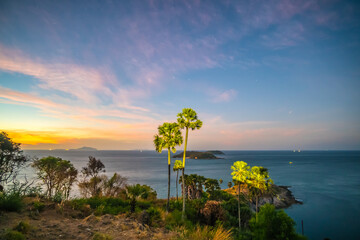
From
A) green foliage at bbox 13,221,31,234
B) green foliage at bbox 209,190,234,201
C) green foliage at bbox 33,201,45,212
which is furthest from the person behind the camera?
green foliage at bbox 209,190,234,201

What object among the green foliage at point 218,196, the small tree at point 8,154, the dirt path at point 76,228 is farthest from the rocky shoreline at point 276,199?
the small tree at point 8,154

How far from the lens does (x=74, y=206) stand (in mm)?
11891

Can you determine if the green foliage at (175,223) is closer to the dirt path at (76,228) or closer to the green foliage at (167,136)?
the dirt path at (76,228)

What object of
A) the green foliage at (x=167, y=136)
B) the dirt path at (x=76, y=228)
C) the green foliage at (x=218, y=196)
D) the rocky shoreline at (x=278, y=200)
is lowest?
the rocky shoreline at (x=278, y=200)

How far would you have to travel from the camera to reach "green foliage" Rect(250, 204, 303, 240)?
13.7 ft

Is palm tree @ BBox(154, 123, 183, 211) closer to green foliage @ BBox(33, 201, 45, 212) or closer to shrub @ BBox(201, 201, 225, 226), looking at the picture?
shrub @ BBox(201, 201, 225, 226)

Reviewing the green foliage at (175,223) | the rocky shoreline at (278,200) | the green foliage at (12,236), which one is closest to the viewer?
the green foliage at (12,236)

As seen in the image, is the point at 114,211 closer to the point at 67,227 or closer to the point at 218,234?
the point at 67,227

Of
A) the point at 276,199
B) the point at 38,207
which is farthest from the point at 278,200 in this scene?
the point at 38,207

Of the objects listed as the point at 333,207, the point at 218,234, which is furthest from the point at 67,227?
the point at 333,207

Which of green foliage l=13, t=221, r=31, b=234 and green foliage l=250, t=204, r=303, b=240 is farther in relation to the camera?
green foliage l=13, t=221, r=31, b=234

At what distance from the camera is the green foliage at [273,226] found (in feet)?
13.7

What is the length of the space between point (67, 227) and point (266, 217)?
26.6ft

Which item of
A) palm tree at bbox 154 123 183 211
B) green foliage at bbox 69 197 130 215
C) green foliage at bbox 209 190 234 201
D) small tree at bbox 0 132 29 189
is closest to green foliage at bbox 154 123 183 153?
palm tree at bbox 154 123 183 211
